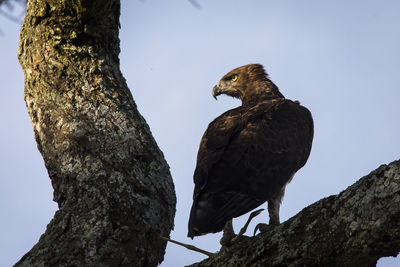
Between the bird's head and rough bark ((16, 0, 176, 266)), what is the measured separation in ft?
12.4

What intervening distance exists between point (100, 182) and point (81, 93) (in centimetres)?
81

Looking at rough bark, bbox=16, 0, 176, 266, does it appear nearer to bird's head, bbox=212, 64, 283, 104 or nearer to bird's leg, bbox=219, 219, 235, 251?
bird's leg, bbox=219, 219, 235, 251

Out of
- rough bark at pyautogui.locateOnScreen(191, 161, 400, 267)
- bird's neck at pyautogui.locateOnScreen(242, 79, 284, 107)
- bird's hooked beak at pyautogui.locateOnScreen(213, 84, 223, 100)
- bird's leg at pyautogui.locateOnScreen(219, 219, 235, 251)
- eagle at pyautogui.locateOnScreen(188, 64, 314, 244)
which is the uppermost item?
bird's hooked beak at pyautogui.locateOnScreen(213, 84, 223, 100)

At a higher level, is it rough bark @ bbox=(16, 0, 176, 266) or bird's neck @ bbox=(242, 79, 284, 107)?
bird's neck @ bbox=(242, 79, 284, 107)

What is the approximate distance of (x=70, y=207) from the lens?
3590 mm

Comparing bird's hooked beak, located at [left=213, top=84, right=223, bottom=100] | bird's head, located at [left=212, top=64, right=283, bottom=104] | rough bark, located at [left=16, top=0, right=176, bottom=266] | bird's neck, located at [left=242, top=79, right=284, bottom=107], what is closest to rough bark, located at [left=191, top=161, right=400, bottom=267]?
rough bark, located at [left=16, top=0, right=176, bottom=266]

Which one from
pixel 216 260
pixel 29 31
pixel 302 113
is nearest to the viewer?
pixel 216 260

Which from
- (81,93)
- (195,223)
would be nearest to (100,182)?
(81,93)

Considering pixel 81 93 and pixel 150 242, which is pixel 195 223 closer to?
pixel 150 242

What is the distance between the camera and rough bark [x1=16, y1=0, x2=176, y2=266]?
340cm

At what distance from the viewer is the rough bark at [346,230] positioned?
2.45 m

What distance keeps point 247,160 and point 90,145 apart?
2.00m

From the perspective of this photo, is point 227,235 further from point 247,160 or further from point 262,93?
point 262,93

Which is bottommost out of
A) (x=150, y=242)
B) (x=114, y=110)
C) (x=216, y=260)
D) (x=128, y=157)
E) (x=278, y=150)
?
(x=216, y=260)
